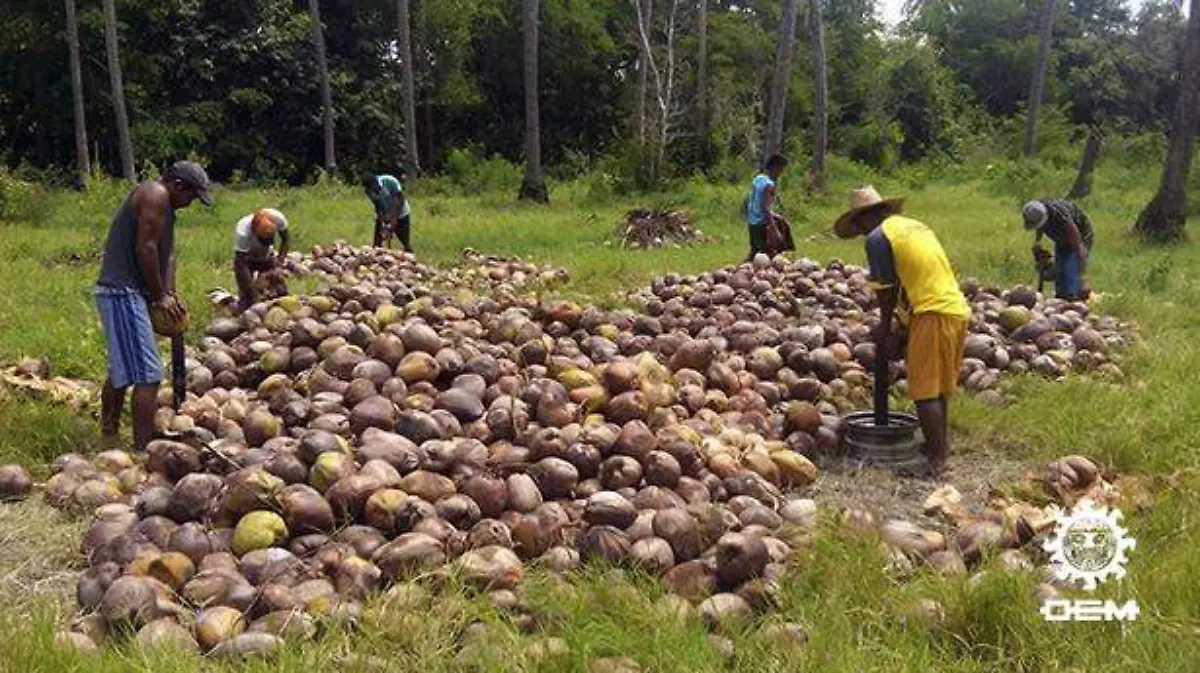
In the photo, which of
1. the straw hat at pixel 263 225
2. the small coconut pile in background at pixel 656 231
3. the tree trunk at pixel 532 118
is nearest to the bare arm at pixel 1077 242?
the straw hat at pixel 263 225

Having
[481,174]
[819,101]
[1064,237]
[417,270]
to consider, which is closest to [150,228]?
[417,270]

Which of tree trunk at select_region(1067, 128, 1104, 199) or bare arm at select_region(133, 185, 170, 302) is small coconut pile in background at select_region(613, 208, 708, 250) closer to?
tree trunk at select_region(1067, 128, 1104, 199)

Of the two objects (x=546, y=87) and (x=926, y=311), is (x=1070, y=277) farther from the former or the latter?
(x=546, y=87)

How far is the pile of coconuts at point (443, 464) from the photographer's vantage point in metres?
3.26

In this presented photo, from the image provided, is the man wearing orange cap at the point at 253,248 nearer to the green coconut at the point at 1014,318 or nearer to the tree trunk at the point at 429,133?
the green coconut at the point at 1014,318

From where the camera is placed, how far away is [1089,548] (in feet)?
10.4

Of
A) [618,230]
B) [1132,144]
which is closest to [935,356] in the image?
[618,230]

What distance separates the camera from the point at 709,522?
357 centimetres

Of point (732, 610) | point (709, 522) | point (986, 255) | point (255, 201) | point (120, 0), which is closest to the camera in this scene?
point (732, 610)

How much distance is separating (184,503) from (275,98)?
Result: 83.3ft

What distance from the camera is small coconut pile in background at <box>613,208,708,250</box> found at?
13273mm

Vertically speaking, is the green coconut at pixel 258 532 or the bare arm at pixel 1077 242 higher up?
the bare arm at pixel 1077 242

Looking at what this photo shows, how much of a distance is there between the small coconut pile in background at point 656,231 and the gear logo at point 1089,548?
998 cm

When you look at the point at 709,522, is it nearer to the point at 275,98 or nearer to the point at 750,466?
the point at 750,466
